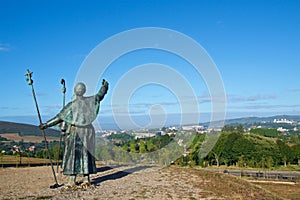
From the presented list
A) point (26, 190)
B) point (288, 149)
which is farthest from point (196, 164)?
point (26, 190)

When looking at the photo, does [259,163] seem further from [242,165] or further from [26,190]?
[26,190]

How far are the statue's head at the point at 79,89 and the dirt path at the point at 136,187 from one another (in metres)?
3.78

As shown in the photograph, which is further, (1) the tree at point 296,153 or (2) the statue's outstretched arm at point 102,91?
(1) the tree at point 296,153

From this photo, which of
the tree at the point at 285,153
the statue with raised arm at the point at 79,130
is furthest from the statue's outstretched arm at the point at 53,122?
the tree at the point at 285,153

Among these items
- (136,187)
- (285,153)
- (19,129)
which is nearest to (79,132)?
(136,187)

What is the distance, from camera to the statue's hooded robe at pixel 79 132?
12.6 meters

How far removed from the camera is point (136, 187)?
13.1 meters

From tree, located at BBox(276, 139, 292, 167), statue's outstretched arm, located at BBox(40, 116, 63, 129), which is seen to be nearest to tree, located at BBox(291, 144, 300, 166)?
tree, located at BBox(276, 139, 292, 167)

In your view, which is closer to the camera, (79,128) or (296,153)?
(79,128)

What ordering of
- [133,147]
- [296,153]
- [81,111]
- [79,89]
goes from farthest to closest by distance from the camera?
1. [296,153]
2. [133,147]
3. [79,89]
4. [81,111]

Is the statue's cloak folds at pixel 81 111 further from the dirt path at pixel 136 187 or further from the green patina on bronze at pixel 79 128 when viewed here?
the dirt path at pixel 136 187

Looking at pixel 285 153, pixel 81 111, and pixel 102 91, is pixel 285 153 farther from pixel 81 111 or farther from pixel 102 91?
pixel 81 111

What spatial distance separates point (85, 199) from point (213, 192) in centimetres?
512

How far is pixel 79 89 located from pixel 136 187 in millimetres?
4648
